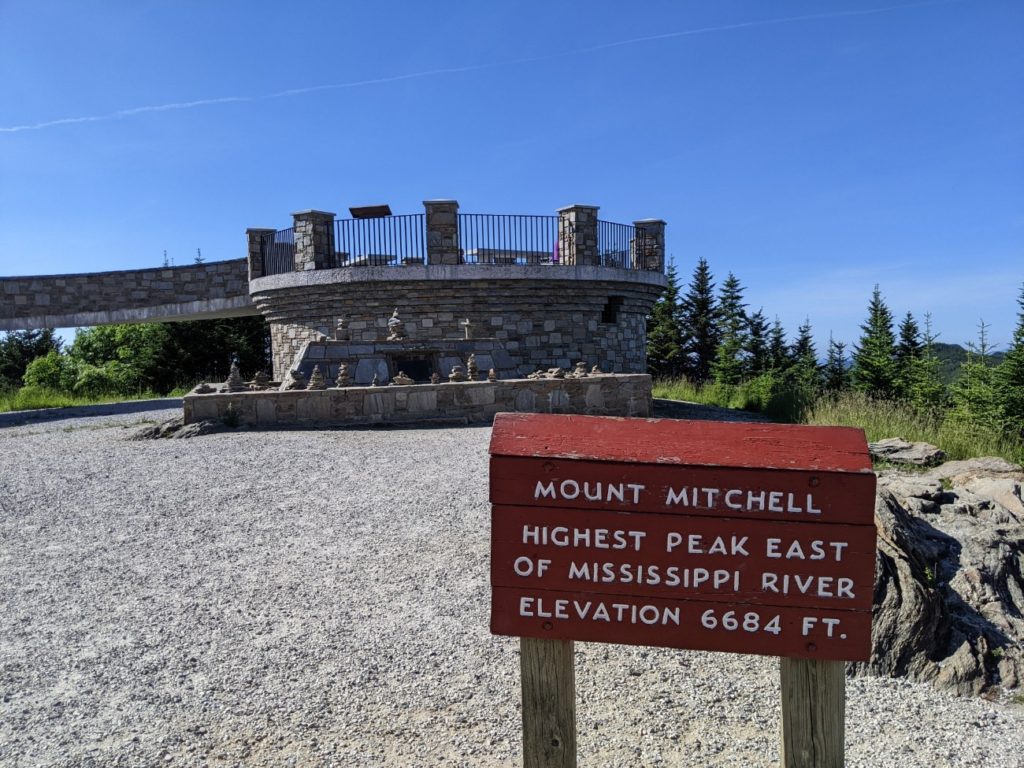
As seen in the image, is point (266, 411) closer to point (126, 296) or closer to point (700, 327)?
point (126, 296)

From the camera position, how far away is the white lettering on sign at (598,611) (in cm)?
217

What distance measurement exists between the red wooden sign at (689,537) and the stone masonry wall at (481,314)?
44.8 feet

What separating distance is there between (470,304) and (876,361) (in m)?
13.0

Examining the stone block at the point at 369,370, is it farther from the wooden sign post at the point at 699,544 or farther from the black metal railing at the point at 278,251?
the wooden sign post at the point at 699,544

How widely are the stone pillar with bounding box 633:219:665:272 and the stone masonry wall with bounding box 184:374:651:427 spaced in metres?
6.88

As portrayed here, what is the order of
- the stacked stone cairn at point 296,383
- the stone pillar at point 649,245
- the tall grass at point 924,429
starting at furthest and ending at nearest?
the stone pillar at point 649,245, the stacked stone cairn at point 296,383, the tall grass at point 924,429

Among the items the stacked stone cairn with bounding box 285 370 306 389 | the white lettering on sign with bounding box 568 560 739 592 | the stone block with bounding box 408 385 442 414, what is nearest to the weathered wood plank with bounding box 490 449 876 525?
the white lettering on sign with bounding box 568 560 739 592

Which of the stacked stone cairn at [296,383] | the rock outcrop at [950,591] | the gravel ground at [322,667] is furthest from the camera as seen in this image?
the stacked stone cairn at [296,383]

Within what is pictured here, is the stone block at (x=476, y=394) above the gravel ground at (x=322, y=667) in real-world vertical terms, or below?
above

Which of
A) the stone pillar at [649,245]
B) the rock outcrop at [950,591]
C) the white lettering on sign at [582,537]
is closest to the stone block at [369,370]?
the stone pillar at [649,245]

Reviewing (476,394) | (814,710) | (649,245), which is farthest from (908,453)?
(649,245)

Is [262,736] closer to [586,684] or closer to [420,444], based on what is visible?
[586,684]

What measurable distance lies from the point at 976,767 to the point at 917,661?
2.58ft

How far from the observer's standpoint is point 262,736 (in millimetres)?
3135
